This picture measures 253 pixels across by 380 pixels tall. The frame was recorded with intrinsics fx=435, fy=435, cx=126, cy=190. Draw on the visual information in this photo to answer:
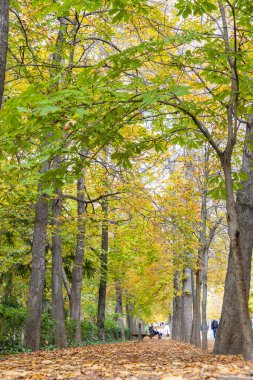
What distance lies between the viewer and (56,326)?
12414 millimetres

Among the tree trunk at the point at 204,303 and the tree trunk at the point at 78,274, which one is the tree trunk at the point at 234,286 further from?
the tree trunk at the point at 78,274

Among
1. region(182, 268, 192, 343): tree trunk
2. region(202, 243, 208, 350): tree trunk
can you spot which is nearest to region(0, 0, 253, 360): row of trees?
region(202, 243, 208, 350): tree trunk

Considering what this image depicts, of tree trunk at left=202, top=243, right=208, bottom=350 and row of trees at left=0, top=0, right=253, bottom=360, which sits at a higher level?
row of trees at left=0, top=0, right=253, bottom=360

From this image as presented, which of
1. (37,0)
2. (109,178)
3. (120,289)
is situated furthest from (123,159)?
(120,289)

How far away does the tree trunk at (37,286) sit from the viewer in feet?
33.3

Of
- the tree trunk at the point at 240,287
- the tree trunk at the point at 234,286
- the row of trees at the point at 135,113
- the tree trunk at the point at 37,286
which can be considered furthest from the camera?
the tree trunk at the point at 37,286

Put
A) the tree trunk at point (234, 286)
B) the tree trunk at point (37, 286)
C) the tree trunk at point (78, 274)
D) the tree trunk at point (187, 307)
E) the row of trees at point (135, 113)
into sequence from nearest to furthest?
the row of trees at point (135, 113) → the tree trunk at point (234, 286) → the tree trunk at point (37, 286) → the tree trunk at point (78, 274) → the tree trunk at point (187, 307)

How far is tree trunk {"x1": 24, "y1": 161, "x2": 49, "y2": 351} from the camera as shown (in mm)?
10156

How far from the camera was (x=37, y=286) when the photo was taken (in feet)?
34.4

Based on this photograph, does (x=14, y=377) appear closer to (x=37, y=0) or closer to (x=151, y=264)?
(x=37, y=0)

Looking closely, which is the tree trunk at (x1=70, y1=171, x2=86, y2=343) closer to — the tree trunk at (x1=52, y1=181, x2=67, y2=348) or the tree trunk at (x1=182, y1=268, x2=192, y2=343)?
the tree trunk at (x1=52, y1=181, x2=67, y2=348)

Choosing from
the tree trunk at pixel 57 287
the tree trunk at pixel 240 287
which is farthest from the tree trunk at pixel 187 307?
the tree trunk at pixel 240 287

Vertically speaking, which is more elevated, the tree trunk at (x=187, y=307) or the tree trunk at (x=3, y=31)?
the tree trunk at (x=3, y=31)

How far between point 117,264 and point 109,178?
7959 mm
